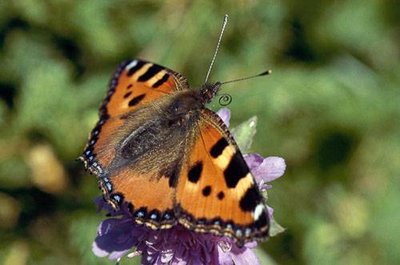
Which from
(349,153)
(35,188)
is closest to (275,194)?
(349,153)

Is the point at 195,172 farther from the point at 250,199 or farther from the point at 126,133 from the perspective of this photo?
the point at 126,133

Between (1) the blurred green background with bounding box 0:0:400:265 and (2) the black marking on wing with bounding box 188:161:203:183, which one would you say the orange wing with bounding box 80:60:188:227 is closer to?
(2) the black marking on wing with bounding box 188:161:203:183

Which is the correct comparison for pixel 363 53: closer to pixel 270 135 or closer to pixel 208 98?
pixel 270 135

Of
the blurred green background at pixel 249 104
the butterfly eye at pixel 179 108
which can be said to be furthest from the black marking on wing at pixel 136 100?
the blurred green background at pixel 249 104

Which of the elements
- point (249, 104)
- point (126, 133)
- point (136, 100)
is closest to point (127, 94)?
point (136, 100)

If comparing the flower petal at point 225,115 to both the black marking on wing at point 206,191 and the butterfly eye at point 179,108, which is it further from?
the black marking on wing at point 206,191

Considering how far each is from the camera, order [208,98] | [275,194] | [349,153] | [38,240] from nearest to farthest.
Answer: [208,98] < [38,240] < [275,194] < [349,153]

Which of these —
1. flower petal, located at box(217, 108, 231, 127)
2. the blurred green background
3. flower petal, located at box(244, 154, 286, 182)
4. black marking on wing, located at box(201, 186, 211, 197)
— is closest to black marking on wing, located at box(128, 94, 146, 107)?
flower petal, located at box(217, 108, 231, 127)
